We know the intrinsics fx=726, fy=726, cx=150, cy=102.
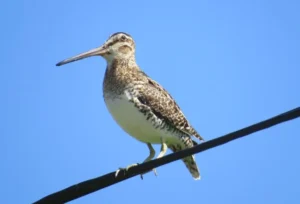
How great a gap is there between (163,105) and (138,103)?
523 millimetres

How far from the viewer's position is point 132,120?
10.5 metres

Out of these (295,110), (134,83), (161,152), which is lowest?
(295,110)

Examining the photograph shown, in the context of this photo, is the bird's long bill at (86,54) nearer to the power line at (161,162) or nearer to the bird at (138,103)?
the bird at (138,103)

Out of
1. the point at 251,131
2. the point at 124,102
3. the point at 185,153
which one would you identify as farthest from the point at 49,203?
the point at 124,102

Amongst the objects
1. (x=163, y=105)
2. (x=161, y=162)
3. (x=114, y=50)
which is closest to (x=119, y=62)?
(x=114, y=50)

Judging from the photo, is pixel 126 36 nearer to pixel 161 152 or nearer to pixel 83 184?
pixel 161 152

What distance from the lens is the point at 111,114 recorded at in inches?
423

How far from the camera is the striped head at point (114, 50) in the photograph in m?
11.3

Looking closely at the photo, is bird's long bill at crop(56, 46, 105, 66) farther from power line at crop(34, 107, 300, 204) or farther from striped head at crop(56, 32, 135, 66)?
power line at crop(34, 107, 300, 204)

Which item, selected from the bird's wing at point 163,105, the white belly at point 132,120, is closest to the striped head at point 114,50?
the bird's wing at point 163,105

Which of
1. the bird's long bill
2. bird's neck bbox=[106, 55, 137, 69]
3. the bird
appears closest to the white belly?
the bird

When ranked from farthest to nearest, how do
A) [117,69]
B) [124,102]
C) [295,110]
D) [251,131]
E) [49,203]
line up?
[117,69] → [124,102] → [49,203] → [251,131] → [295,110]

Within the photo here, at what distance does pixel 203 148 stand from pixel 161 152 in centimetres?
471

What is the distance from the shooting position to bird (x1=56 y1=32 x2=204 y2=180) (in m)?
10.6
